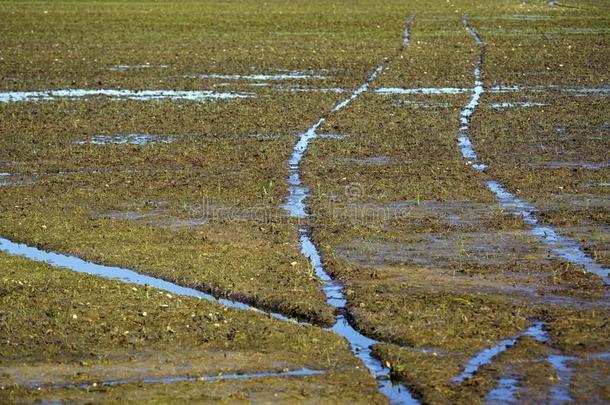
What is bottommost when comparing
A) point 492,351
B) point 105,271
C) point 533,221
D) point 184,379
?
point 105,271

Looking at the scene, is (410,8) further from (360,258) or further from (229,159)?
(360,258)

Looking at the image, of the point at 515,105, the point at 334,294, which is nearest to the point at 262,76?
the point at 515,105

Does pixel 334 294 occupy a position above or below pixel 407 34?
above

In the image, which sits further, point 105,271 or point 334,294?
point 105,271

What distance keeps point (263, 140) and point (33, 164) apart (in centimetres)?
374

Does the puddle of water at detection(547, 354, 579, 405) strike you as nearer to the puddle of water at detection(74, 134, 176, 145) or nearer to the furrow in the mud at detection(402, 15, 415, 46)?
the puddle of water at detection(74, 134, 176, 145)

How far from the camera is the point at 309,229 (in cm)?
1379

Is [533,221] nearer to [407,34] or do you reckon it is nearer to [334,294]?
[334,294]

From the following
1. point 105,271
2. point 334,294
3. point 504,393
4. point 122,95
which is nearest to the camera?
point 504,393

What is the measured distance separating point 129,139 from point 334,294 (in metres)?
9.33

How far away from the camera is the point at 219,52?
33781 millimetres

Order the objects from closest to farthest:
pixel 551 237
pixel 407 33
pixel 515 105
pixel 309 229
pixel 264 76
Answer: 1. pixel 551 237
2. pixel 309 229
3. pixel 515 105
4. pixel 264 76
5. pixel 407 33

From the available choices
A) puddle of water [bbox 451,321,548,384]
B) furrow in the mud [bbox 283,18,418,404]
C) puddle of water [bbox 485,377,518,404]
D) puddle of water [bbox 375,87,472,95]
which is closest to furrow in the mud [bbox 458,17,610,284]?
puddle of water [bbox 451,321,548,384]

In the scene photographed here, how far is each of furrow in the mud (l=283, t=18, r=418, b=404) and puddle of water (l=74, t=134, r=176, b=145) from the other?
2224mm
